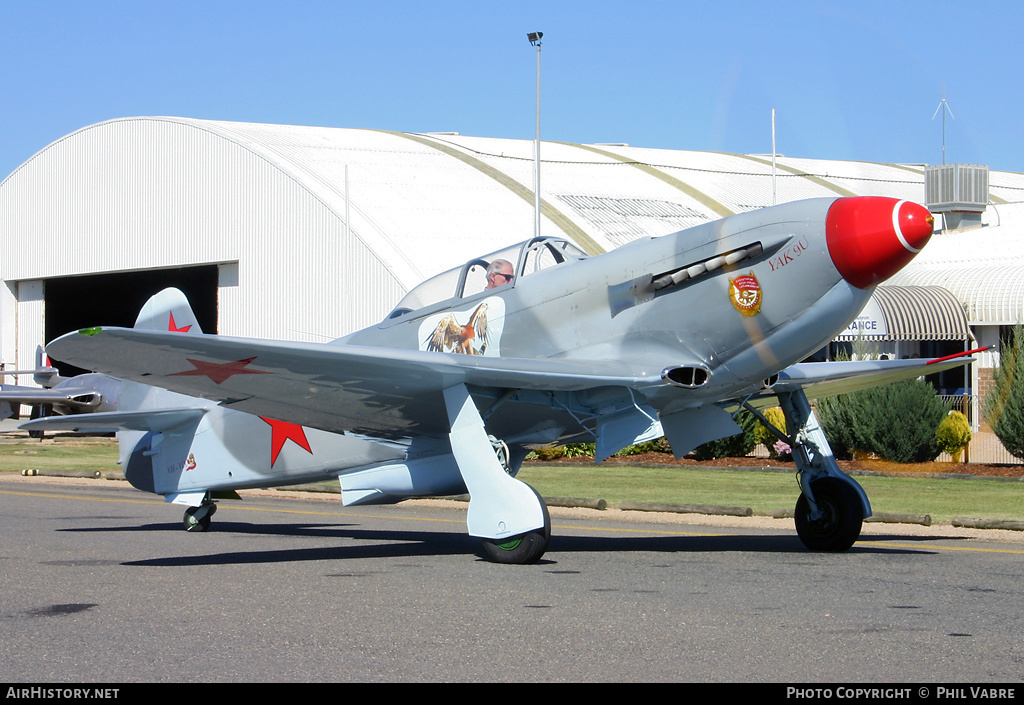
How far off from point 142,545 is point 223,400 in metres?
2.36

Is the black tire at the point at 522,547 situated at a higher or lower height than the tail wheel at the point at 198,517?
higher

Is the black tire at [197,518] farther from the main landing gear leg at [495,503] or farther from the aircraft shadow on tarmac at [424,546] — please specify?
the main landing gear leg at [495,503]

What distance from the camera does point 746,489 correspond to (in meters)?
17.9

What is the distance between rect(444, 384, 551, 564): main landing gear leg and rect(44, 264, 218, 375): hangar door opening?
117 ft

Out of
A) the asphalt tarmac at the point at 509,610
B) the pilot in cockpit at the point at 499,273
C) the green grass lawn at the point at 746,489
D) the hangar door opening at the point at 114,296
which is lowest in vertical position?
the green grass lawn at the point at 746,489

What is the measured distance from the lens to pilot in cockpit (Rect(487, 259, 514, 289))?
1054 centimetres

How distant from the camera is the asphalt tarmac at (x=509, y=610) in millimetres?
5434

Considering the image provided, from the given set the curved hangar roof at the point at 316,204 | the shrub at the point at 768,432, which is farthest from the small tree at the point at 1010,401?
the curved hangar roof at the point at 316,204

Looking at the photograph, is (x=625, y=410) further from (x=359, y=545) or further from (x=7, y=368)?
(x=7, y=368)

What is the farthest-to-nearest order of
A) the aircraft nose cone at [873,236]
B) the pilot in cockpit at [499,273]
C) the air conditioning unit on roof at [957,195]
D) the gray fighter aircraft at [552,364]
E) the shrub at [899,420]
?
the air conditioning unit on roof at [957,195]
the shrub at [899,420]
the pilot in cockpit at [499,273]
the gray fighter aircraft at [552,364]
the aircraft nose cone at [873,236]

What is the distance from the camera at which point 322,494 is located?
19.2 metres

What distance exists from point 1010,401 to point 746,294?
14206 millimetres

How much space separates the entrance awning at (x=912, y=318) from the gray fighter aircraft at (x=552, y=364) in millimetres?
18845

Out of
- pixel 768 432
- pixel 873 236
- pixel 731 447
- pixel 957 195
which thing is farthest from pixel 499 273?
pixel 957 195
